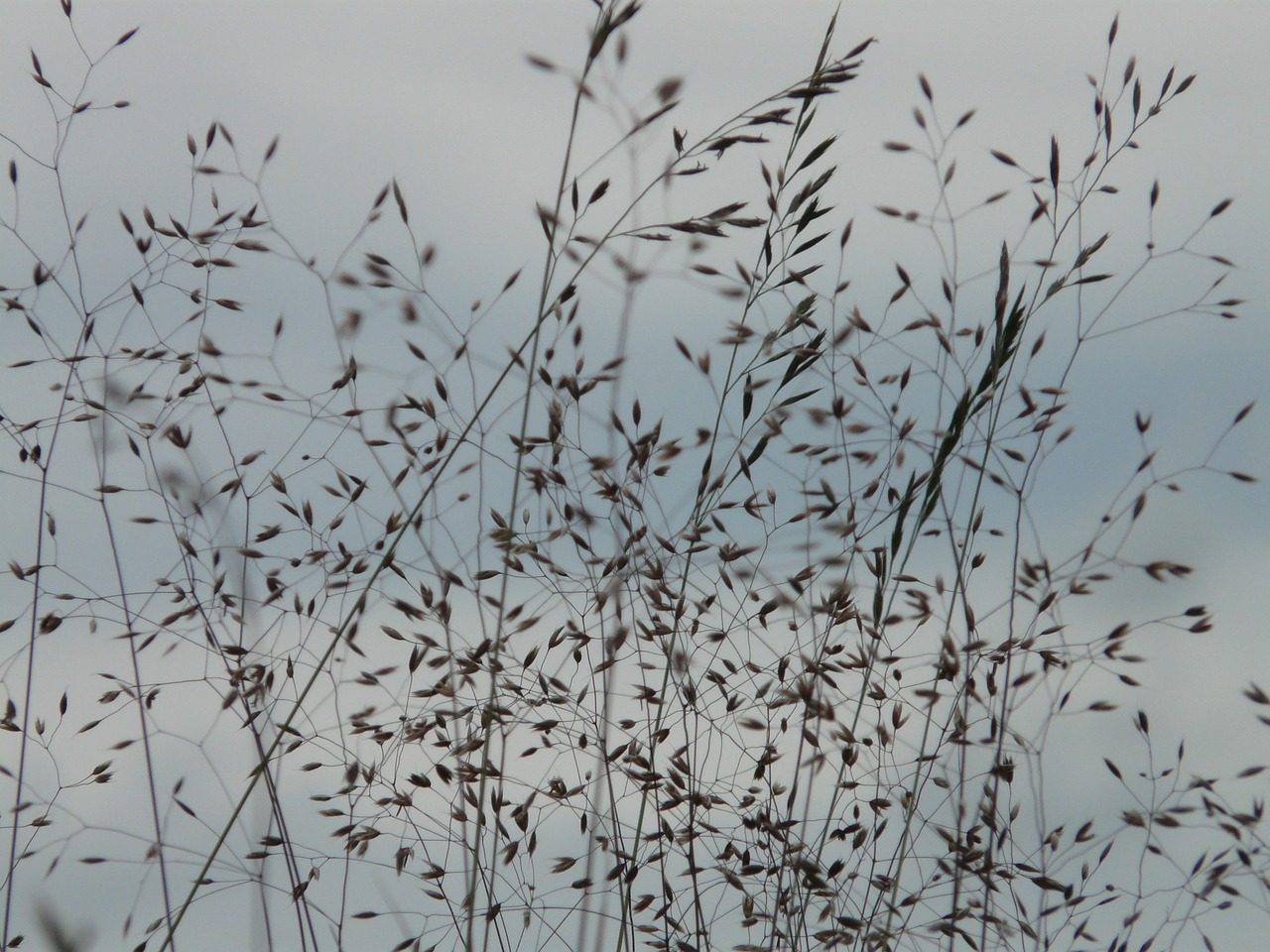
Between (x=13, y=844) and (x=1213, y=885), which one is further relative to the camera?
(x=13, y=844)

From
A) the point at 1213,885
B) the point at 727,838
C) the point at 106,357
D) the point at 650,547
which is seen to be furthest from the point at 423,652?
the point at 1213,885

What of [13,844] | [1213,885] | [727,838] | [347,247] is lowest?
[13,844]

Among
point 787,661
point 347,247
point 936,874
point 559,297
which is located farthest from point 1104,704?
point 347,247

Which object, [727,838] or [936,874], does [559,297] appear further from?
[936,874]

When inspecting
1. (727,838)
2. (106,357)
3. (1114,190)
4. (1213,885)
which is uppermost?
(1114,190)

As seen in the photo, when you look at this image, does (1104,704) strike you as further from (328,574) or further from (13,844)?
(13,844)

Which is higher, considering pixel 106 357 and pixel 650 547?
pixel 106 357

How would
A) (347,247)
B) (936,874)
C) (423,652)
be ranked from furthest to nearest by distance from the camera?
(347,247)
(423,652)
(936,874)

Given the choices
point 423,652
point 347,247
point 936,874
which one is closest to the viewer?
point 936,874

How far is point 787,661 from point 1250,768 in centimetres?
93

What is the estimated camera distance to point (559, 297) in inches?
88.0

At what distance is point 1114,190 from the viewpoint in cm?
244

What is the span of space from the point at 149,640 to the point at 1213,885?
87.7 inches

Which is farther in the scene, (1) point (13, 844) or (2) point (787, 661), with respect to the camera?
(1) point (13, 844)
